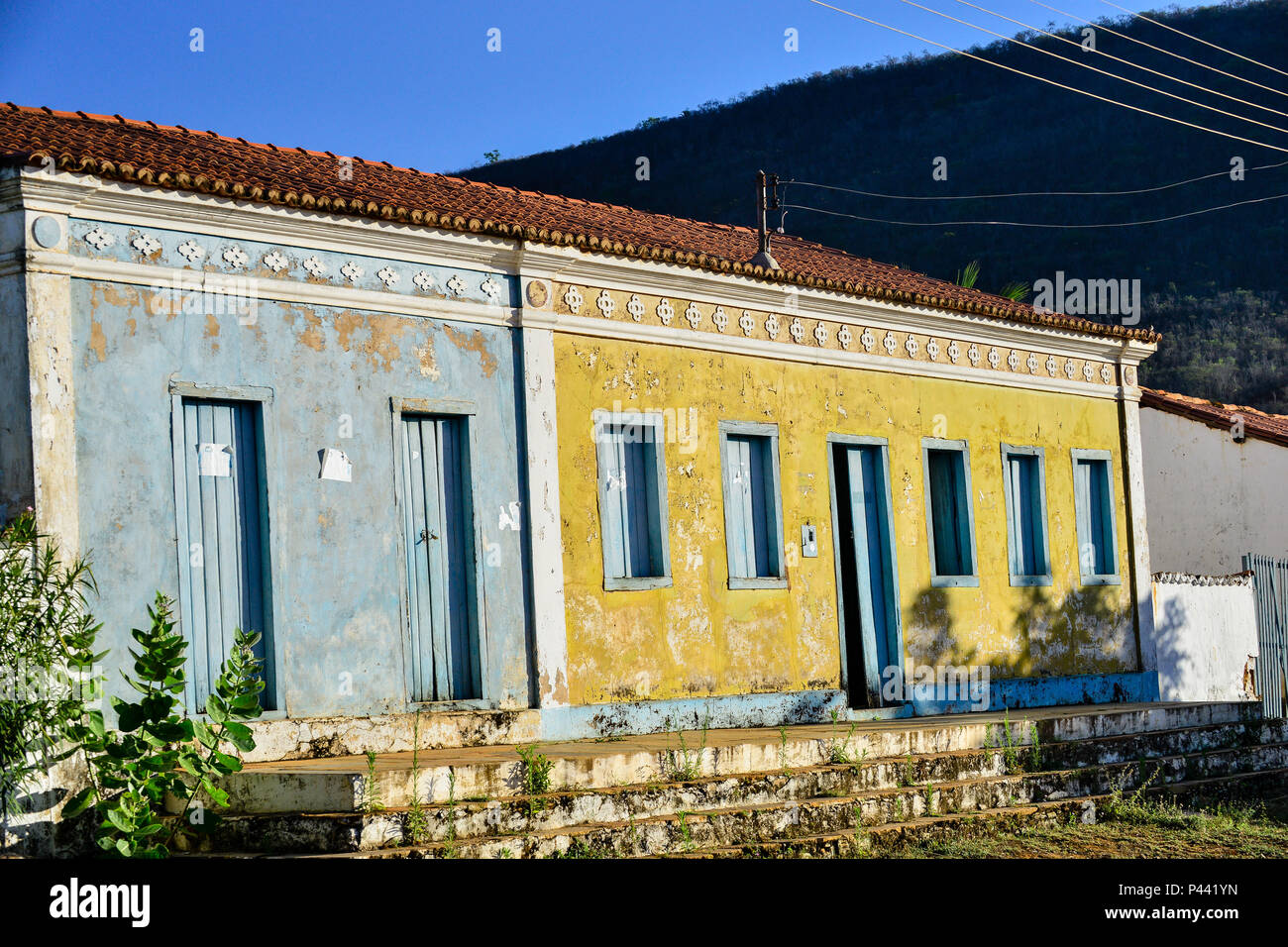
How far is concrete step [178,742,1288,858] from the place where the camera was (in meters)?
7.34

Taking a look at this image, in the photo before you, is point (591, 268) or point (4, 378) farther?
point (591, 268)

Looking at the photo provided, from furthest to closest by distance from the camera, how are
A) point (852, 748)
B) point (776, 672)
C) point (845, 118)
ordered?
point (845, 118), point (776, 672), point (852, 748)

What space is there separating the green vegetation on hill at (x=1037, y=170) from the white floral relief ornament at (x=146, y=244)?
2654cm

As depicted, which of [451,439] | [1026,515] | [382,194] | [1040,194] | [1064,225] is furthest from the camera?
[1040,194]

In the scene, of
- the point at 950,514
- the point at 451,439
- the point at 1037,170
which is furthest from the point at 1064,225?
the point at 451,439

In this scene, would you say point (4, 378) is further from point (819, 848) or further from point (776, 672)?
point (776, 672)

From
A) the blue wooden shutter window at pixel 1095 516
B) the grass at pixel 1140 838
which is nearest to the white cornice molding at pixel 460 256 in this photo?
the blue wooden shutter window at pixel 1095 516

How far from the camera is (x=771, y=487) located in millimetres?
12711

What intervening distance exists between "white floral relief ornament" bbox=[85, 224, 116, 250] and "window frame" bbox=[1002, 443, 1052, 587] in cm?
956

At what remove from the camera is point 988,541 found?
14.8m

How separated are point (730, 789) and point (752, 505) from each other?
13.1ft

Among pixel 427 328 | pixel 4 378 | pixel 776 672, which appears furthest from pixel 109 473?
pixel 776 672

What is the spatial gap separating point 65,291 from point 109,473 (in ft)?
3.62

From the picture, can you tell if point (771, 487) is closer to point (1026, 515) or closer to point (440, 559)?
point (440, 559)
